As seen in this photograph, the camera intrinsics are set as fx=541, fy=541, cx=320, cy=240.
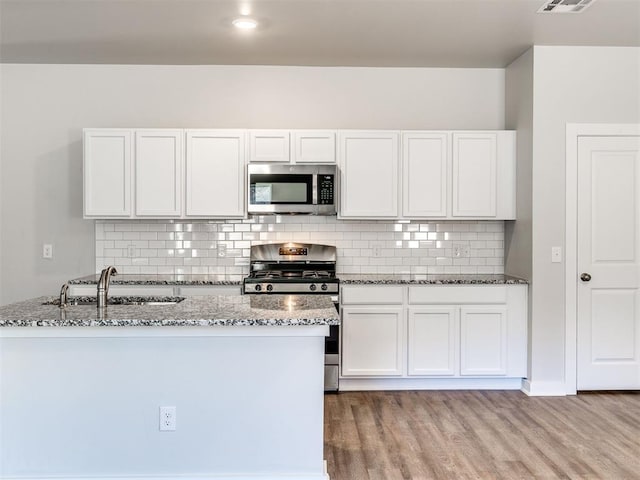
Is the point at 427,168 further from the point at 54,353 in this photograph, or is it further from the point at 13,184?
the point at 13,184

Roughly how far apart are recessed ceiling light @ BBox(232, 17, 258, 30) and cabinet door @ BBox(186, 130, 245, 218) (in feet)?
2.87

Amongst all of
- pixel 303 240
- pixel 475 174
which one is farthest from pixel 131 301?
pixel 475 174

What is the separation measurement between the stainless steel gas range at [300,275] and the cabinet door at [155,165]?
2.93ft

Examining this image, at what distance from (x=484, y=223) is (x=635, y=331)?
55.1 inches

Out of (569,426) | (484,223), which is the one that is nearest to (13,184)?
(484,223)

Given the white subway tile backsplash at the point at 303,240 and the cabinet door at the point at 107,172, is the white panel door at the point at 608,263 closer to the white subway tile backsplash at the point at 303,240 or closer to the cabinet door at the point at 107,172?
the white subway tile backsplash at the point at 303,240

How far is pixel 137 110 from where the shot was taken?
4.59 metres

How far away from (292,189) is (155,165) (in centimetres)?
109

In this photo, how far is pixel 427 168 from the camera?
431cm

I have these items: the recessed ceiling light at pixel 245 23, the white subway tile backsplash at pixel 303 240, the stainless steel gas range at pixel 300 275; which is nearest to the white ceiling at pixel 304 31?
the recessed ceiling light at pixel 245 23

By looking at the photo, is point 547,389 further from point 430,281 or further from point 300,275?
point 300,275

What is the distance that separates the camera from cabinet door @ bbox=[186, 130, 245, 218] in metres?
4.25

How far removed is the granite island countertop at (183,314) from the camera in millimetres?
2217

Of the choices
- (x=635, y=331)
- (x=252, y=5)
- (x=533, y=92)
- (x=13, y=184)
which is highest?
(x=252, y=5)
